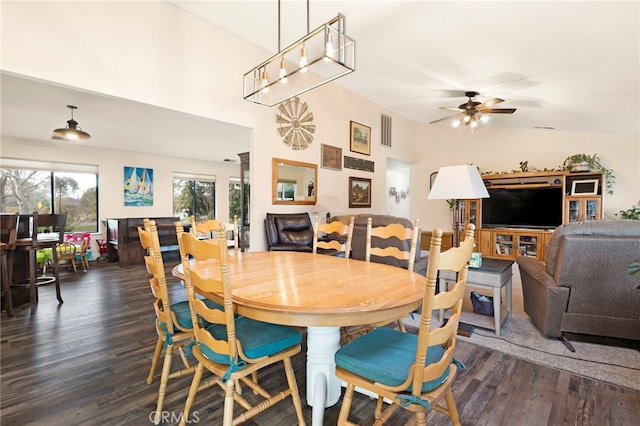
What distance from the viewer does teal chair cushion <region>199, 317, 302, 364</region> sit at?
1346 millimetres

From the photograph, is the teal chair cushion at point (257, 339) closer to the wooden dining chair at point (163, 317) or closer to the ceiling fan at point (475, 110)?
the wooden dining chair at point (163, 317)

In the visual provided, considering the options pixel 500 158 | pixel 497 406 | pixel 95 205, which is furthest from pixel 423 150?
pixel 95 205

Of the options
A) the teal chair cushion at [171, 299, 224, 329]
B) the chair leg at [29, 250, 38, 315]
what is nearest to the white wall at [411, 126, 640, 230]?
the teal chair cushion at [171, 299, 224, 329]

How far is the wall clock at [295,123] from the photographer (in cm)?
452

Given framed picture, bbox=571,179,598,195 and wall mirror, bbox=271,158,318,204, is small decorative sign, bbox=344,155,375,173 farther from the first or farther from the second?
framed picture, bbox=571,179,598,195

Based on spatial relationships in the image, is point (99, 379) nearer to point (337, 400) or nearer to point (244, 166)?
point (337, 400)

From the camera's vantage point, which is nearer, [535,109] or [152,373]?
[152,373]

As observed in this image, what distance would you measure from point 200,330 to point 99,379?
1.24 m

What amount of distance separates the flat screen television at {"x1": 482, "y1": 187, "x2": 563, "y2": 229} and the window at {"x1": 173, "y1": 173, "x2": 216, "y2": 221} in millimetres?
7212

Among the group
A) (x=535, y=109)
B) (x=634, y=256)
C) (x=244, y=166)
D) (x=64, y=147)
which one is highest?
(x=535, y=109)

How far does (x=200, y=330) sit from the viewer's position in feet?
4.48

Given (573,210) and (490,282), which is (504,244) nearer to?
(573,210)

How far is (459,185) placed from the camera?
2680mm

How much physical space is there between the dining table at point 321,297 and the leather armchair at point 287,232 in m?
2.08
